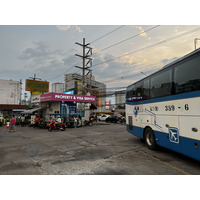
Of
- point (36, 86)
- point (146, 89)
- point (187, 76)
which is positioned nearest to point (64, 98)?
point (146, 89)

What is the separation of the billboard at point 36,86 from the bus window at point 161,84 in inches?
1218

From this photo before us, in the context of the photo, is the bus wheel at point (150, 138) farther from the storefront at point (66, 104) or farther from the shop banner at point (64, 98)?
the shop banner at point (64, 98)

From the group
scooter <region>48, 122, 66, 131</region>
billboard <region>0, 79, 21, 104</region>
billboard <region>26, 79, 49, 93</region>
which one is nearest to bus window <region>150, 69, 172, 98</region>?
scooter <region>48, 122, 66, 131</region>

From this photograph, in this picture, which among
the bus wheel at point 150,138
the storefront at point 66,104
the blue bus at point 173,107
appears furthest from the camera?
the storefront at point 66,104

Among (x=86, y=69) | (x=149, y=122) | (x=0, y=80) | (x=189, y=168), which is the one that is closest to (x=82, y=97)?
(x=86, y=69)

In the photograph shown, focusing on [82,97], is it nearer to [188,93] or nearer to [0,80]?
[188,93]

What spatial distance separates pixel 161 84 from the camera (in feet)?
21.4

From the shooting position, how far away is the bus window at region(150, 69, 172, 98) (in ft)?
19.6

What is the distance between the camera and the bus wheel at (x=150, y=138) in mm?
7176

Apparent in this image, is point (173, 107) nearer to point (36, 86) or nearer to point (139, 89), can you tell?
point (139, 89)

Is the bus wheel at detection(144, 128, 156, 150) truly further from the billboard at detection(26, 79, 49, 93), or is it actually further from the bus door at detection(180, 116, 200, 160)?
the billboard at detection(26, 79, 49, 93)

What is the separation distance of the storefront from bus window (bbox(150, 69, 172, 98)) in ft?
42.2

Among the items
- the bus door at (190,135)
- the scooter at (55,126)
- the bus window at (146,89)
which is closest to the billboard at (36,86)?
the scooter at (55,126)
